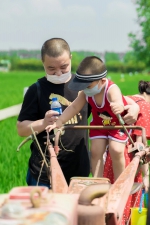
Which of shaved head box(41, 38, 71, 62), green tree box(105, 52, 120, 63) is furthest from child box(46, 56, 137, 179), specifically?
green tree box(105, 52, 120, 63)

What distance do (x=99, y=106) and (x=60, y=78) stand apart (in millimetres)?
377

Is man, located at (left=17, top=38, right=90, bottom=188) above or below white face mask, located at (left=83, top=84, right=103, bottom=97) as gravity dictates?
below

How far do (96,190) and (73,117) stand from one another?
1901mm

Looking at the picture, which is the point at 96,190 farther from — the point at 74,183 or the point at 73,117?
the point at 73,117

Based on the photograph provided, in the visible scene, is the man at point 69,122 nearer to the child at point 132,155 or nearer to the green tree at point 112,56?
the child at point 132,155

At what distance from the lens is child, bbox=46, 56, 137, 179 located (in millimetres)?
3365

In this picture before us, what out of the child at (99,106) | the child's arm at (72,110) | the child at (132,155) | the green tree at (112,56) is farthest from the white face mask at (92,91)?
the green tree at (112,56)

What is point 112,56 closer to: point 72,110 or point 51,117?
point 72,110

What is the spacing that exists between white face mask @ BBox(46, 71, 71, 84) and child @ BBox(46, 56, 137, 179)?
23 cm

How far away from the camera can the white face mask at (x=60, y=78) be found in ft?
12.7

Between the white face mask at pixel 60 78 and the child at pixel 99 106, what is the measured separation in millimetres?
231

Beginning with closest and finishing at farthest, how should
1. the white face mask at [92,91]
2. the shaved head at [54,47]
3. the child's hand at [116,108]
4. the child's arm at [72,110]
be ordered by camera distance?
the child's hand at [116,108]
the white face mask at [92,91]
the child's arm at [72,110]
the shaved head at [54,47]

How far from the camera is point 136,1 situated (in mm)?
68625

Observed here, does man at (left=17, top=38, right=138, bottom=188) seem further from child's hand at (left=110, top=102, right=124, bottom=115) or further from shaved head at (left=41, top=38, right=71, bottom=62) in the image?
child's hand at (left=110, top=102, right=124, bottom=115)
